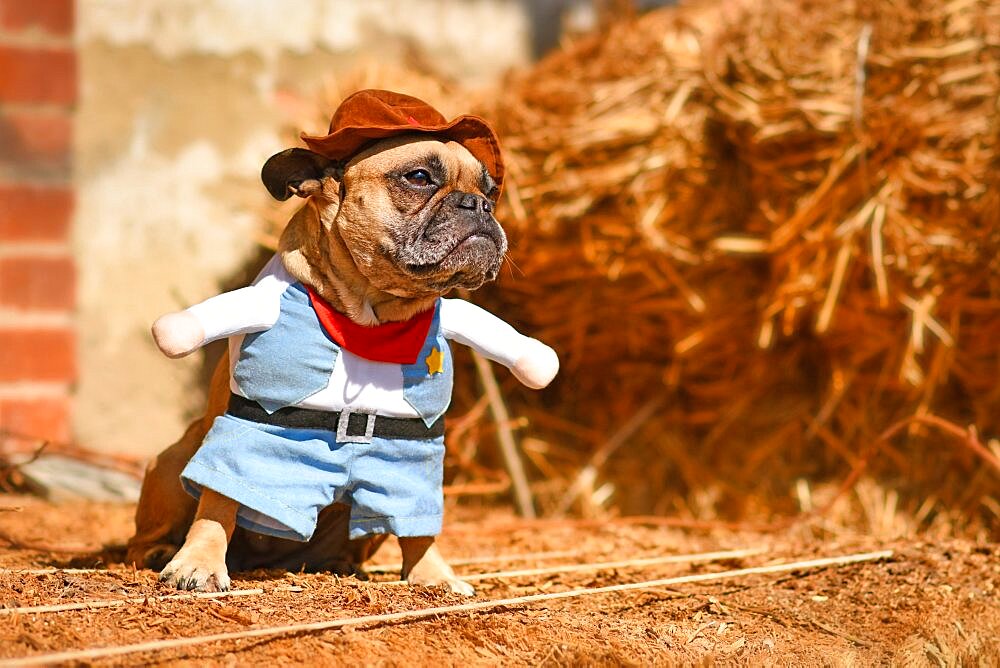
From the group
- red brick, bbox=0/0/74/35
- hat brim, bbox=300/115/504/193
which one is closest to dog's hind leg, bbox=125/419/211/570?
hat brim, bbox=300/115/504/193

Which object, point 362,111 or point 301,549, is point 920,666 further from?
point 362,111

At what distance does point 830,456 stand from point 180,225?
2182 mm

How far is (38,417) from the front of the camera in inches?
135

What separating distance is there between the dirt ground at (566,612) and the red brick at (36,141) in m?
1.19

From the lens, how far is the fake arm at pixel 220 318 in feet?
Answer: 6.31

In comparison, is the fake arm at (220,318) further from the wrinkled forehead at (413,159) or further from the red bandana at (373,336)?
the wrinkled forehead at (413,159)

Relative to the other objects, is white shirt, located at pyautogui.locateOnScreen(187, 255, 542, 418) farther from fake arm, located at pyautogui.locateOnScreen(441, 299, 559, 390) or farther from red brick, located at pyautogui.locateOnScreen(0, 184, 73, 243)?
red brick, located at pyautogui.locateOnScreen(0, 184, 73, 243)

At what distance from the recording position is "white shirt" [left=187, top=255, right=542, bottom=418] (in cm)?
198

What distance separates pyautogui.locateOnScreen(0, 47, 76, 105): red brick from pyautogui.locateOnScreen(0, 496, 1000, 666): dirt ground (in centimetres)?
136

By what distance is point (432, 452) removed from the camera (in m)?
2.19

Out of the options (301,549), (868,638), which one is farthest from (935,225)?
(301,549)

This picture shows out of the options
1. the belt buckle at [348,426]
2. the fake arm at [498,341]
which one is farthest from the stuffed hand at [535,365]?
the belt buckle at [348,426]

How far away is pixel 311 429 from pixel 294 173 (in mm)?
478

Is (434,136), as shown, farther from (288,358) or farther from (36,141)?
(36,141)
